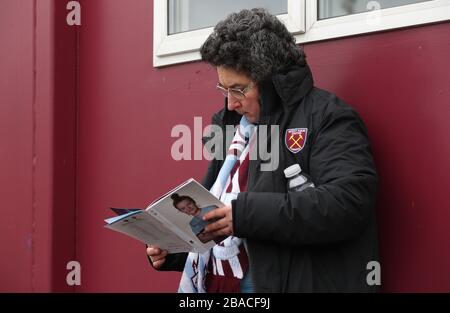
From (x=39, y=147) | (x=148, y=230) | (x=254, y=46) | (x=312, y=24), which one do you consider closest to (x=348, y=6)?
(x=312, y=24)

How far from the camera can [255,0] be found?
10.00 feet

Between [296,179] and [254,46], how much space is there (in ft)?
1.45

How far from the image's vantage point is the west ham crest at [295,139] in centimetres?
219

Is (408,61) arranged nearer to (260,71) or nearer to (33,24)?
(260,71)

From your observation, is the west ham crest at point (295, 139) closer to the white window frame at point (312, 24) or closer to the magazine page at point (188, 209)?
the magazine page at point (188, 209)

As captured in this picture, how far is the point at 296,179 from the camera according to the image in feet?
7.13

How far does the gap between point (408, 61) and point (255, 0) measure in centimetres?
83

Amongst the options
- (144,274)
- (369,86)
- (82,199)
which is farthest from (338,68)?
(82,199)

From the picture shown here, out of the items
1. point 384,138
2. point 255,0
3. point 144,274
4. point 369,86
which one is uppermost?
point 255,0

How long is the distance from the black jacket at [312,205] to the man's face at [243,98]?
0.05m

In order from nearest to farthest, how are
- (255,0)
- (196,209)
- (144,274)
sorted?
(196,209)
(255,0)
(144,274)

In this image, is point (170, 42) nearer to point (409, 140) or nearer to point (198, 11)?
point (198, 11)

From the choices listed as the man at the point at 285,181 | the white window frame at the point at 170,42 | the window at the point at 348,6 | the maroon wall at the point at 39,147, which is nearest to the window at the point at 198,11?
the white window frame at the point at 170,42

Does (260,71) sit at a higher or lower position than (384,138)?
higher
